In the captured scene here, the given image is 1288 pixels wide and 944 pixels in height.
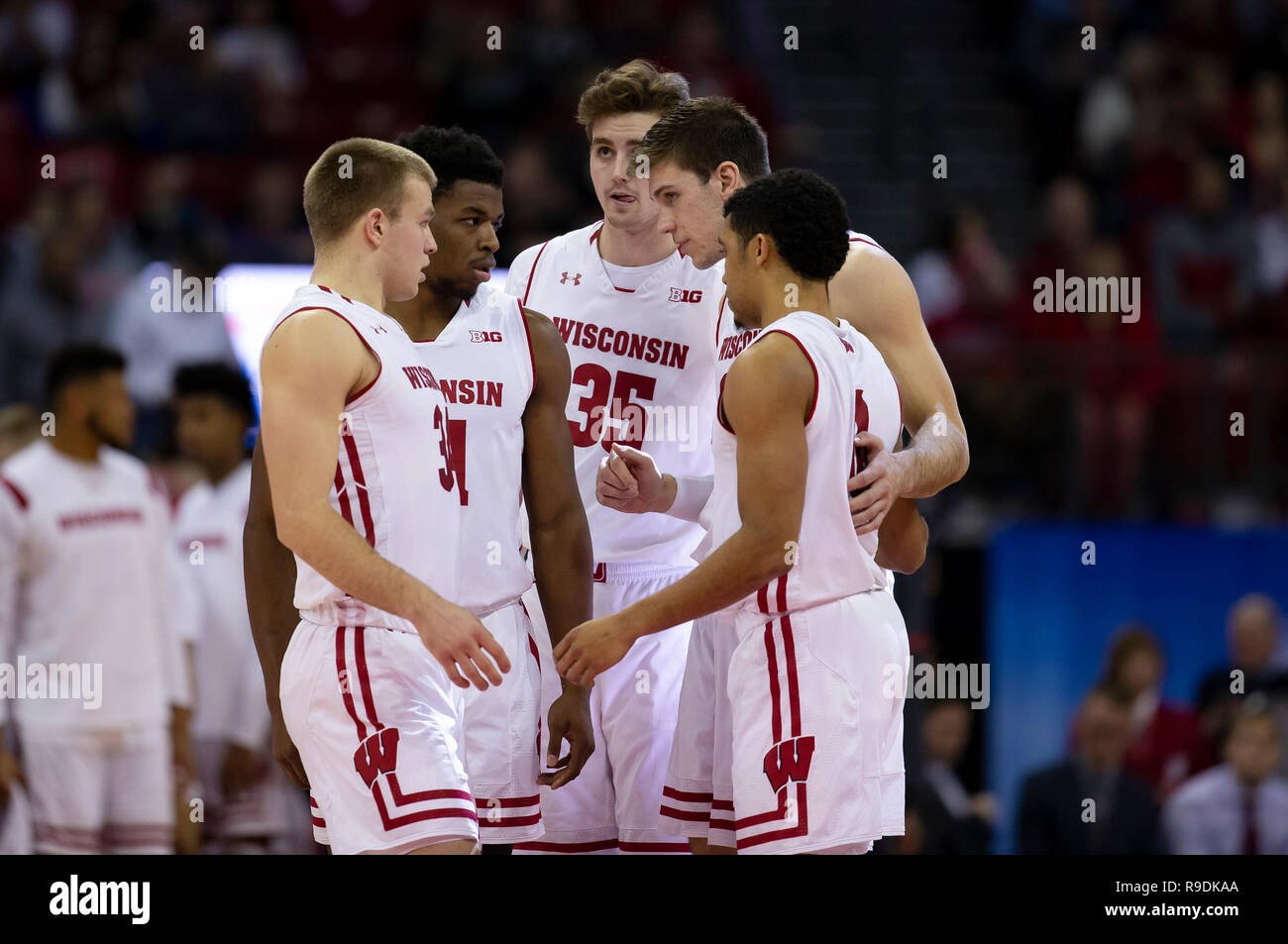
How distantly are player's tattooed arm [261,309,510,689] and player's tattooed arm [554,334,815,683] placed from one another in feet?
1.15

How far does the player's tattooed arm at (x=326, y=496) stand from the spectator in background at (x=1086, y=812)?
4.91 meters

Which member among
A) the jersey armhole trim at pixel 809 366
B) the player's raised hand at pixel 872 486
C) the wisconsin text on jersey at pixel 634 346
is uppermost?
the wisconsin text on jersey at pixel 634 346

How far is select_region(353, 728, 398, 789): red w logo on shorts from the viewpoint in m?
3.90

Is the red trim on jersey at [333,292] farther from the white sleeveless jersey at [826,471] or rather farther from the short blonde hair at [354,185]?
the white sleeveless jersey at [826,471]

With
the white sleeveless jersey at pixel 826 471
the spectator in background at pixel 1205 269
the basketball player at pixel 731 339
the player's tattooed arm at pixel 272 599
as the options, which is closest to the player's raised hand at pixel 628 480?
the basketball player at pixel 731 339

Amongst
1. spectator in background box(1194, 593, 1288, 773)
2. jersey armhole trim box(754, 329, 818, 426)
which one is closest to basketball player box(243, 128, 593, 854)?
jersey armhole trim box(754, 329, 818, 426)

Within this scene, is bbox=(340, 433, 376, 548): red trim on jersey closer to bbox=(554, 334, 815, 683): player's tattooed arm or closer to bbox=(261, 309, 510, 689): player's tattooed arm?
bbox=(261, 309, 510, 689): player's tattooed arm

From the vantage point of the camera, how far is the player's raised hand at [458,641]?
378 centimetres

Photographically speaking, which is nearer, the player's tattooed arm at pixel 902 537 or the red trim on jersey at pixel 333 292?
the red trim on jersey at pixel 333 292

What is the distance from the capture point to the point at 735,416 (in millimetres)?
3994

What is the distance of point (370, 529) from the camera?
4.02m

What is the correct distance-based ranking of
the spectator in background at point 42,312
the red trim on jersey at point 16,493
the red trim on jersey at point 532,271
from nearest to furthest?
the red trim on jersey at point 532,271, the red trim on jersey at point 16,493, the spectator in background at point 42,312

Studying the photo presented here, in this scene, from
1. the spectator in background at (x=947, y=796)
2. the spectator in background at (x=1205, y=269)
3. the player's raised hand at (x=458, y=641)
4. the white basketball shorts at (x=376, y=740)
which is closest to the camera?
the player's raised hand at (x=458, y=641)
